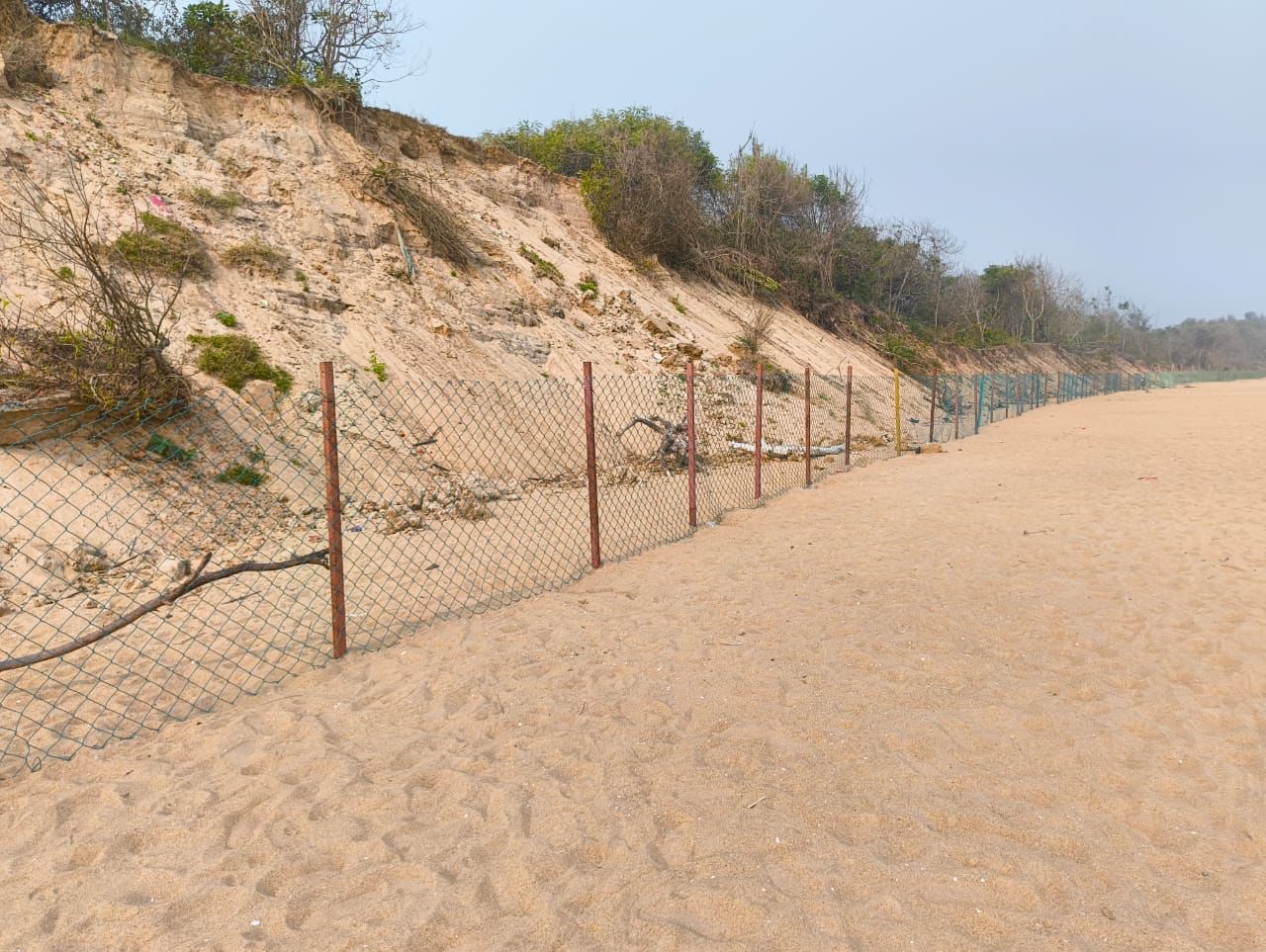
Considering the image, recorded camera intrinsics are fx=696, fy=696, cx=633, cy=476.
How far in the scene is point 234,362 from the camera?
7.37 m

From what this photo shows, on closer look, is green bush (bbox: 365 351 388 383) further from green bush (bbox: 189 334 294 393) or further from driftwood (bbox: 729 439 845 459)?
driftwood (bbox: 729 439 845 459)

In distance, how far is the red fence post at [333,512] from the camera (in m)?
3.49

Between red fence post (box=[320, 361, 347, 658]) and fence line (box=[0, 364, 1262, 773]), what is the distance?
0.04 ft

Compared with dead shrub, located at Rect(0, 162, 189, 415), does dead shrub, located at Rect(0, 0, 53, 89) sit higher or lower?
higher

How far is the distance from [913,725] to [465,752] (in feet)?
6.01

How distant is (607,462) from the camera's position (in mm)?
9328

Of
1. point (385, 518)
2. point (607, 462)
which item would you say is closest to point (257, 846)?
point (385, 518)

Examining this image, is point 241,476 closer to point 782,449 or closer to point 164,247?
point 164,247

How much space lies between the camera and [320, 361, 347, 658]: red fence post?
3490mm

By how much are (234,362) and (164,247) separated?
2437 millimetres

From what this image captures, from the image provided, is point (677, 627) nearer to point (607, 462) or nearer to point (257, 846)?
point (257, 846)

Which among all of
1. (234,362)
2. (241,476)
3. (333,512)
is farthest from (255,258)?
(333,512)

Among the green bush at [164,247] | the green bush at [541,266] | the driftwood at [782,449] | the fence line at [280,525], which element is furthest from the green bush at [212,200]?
the driftwood at [782,449]

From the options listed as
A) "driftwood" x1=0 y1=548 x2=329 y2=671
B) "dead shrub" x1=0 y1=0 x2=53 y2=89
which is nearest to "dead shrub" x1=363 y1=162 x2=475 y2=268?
"dead shrub" x1=0 y1=0 x2=53 y2=89
